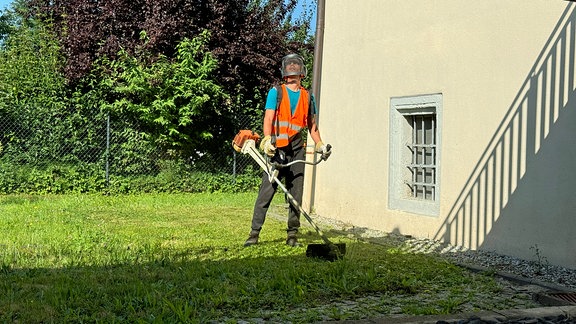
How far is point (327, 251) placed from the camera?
273 inches

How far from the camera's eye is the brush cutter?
6.93 metres

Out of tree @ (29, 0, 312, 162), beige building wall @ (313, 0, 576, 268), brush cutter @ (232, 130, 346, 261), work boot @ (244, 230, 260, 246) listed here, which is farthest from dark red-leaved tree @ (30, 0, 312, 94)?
work boot @ (244, 230, 260, 246)

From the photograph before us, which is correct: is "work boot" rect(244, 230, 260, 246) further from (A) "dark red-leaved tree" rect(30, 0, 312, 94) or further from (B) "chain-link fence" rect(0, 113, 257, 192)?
(A) "dark red-leaved tree" rect(30, 0, 312, 94)

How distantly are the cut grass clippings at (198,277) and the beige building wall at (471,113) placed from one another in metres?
1.16

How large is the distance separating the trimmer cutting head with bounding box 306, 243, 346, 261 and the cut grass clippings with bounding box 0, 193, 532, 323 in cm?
14

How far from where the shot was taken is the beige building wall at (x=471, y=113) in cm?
740

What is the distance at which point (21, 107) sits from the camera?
581 inches

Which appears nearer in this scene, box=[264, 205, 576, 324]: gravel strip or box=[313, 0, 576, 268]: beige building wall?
box=[264, 205, 576, 324]: gravel strip

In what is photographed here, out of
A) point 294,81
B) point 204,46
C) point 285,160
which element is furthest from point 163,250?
point 204,46

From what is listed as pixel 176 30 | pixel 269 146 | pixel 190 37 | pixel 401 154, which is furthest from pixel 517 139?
pixel 190 37

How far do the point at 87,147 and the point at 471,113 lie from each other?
914 centimetres

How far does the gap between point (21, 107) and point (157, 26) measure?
3.44 metres

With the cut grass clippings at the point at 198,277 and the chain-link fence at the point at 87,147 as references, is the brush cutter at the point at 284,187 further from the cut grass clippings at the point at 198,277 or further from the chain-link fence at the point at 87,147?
the chain-link fence at the point at 87,147

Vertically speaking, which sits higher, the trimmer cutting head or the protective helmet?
the protective helmet
